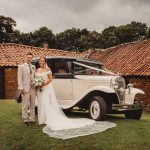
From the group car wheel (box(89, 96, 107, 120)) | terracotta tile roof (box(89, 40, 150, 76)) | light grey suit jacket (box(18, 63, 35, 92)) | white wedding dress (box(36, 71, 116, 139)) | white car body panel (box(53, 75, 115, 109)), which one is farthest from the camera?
terracotta tile roof (box(89, 40, 150, 76))

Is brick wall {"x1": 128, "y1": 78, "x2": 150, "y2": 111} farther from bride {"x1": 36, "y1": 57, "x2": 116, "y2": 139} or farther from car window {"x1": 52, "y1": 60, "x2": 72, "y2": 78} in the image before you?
bride {"x1": 36, "y1": 57, "x2": 116, "y2": 139}

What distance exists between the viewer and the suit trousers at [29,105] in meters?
11.8

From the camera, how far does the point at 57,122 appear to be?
12.0 metres

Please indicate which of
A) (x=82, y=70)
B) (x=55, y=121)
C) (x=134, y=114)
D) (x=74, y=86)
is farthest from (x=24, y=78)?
(x=134, y=114)

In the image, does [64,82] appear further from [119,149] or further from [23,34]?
[23,34]

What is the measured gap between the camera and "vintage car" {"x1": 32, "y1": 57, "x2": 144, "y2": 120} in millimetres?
12648

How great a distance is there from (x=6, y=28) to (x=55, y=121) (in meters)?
44.7

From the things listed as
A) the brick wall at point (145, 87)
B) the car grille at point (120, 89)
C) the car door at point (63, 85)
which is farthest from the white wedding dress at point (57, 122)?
the brick wall at point (145, 87)

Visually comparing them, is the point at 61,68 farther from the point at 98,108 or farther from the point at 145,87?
the point at 145,87

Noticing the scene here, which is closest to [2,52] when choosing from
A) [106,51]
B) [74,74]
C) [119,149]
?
[106,51]

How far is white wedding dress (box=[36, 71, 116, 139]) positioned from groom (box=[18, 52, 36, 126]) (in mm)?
428

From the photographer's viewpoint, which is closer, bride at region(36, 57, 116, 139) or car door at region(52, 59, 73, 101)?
bride at region(36, 57, 116, 139)

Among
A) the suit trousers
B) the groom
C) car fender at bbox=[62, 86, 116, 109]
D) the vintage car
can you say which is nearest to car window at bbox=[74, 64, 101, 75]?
the vintage car

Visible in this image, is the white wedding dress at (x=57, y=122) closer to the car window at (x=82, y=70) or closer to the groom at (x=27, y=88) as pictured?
the groom at (x=27, y=88)
